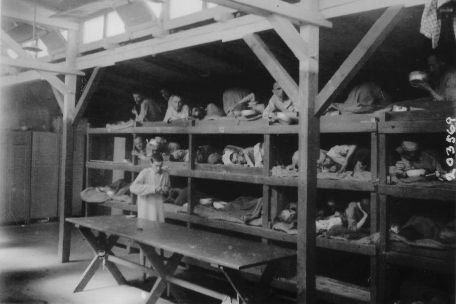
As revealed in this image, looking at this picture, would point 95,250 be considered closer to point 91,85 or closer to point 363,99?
point 91,85

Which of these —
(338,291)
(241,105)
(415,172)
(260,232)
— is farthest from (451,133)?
(241,105)

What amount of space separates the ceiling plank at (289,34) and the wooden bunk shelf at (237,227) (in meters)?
2.64

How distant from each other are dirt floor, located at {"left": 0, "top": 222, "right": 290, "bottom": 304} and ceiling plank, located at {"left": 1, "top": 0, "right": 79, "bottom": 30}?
4488mm

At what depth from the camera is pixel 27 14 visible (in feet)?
25.7

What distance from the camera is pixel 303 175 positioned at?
4703 mm

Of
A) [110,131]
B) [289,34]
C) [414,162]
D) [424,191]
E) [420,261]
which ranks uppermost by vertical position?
[289,34]

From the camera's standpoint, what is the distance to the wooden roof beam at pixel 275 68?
4887 millimetres

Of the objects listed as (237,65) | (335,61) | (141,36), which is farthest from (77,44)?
(335,61)

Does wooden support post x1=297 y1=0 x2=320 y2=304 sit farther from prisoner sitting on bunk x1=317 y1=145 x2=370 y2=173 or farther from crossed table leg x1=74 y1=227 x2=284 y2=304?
prisoner sitting on bunk x1=317 y1=145 x2=370 y2=173

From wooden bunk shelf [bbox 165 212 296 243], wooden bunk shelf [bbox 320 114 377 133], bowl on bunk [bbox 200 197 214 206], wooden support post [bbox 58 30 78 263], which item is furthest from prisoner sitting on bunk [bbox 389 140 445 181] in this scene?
wooden support post [bbox 58 30 78 263]

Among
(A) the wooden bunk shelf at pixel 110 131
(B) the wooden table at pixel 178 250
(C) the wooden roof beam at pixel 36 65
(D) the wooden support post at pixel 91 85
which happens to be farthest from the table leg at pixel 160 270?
(C) the wooden roof beam at pixel 36 65

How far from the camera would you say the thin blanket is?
688 cm

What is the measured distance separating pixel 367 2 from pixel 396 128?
1.53m

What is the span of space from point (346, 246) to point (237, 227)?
6.27 ft
